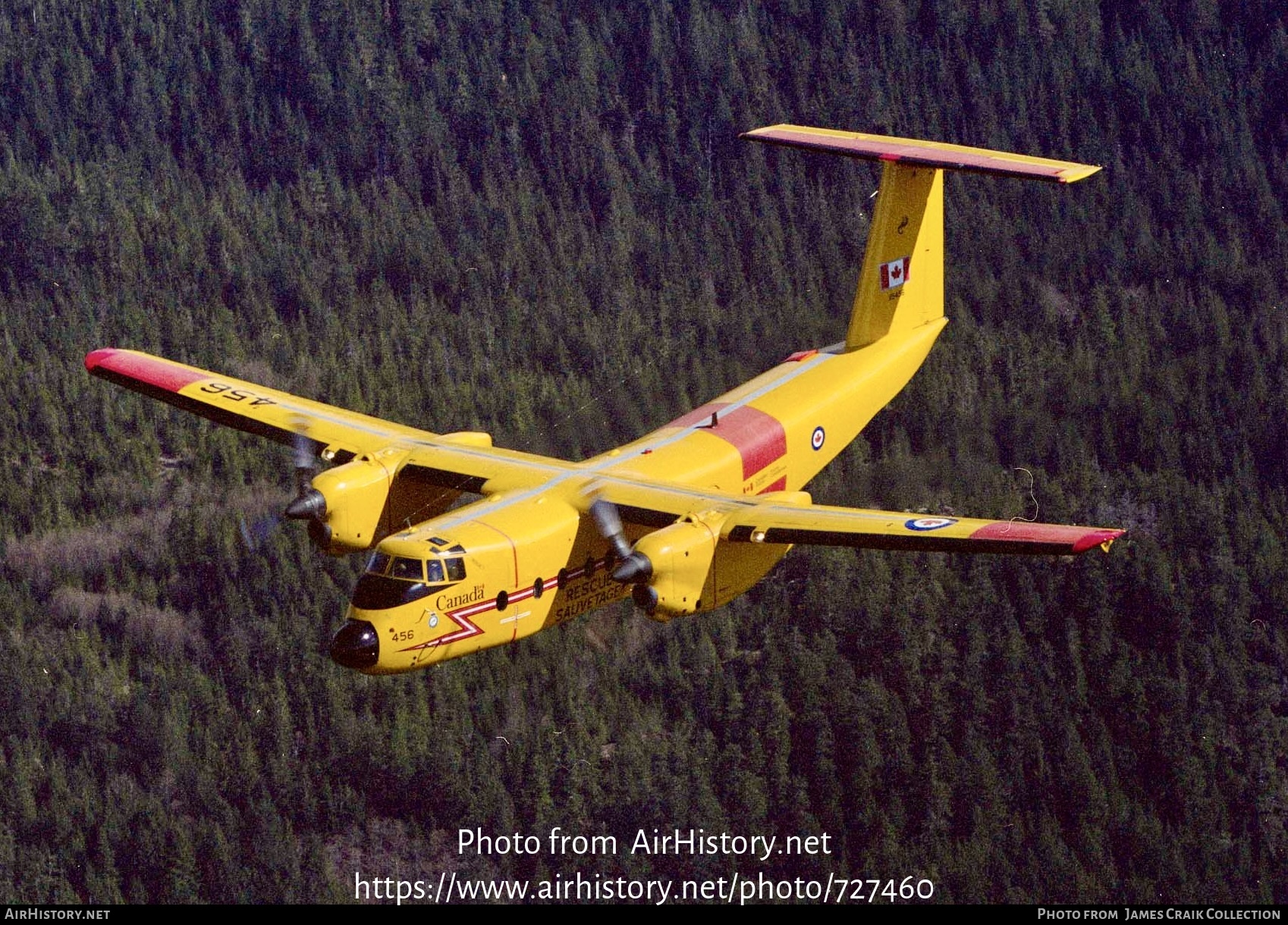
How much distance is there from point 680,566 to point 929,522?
→ 5.45 meters

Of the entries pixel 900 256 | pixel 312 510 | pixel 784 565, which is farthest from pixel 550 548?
pixel 784 565

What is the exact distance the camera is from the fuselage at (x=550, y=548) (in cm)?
4312

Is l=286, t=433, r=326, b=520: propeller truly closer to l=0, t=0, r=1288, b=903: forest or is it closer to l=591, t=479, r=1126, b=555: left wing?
→ l=0, t=0, r=1288, b=903: forest

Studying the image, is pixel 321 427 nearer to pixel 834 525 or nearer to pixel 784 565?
pixel 834 525

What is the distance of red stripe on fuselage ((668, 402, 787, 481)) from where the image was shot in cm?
5138

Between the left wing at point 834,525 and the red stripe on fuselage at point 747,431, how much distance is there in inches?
157

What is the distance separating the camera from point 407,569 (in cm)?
4316

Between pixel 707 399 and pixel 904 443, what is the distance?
6.44 metres

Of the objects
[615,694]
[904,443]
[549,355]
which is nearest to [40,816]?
[615,694]

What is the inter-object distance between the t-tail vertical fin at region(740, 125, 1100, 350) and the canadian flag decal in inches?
0.8

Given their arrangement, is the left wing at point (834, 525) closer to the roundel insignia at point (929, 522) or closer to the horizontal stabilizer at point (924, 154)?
the roundel insignia at point (929, 522)

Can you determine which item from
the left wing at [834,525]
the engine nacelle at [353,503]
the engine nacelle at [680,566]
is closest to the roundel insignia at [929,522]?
A: the left wing at [834,525]

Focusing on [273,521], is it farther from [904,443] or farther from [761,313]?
[761,313]

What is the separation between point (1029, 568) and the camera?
8662 centimetres
